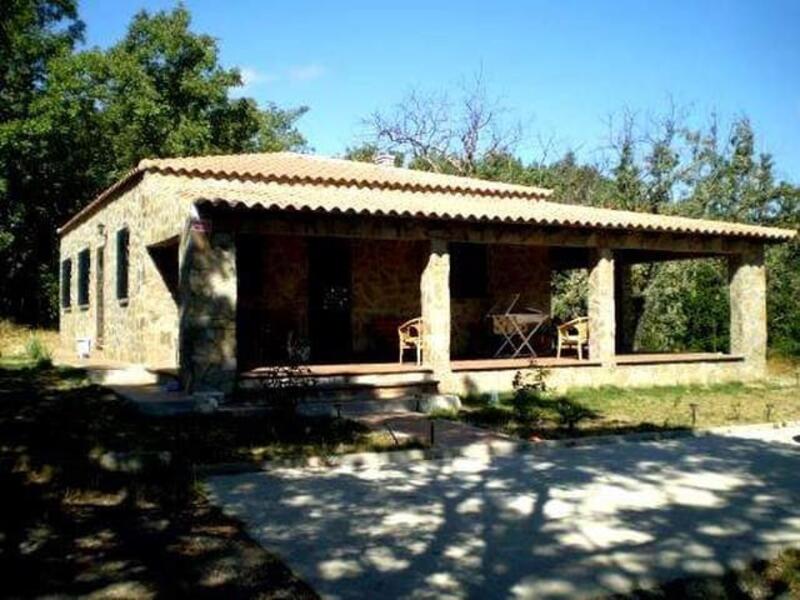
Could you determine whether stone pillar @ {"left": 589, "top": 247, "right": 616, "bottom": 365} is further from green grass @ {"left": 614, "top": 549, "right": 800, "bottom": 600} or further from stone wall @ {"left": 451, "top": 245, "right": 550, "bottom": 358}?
green grass @ {"left": 614, "top": 549, "right": 800, "bottom": 600}

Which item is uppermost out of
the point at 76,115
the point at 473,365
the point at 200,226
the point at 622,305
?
the point at 76,115

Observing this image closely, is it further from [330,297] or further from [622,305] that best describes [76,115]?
[622,305]

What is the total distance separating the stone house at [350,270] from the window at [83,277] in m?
0.95

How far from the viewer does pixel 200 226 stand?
31.3 ft

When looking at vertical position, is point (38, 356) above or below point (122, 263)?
below

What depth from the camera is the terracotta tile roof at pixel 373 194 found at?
10.5 metres

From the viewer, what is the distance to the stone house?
9938mm

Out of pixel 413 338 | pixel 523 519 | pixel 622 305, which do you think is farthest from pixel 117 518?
pixel 622 305

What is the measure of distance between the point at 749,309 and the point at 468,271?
5350 mm

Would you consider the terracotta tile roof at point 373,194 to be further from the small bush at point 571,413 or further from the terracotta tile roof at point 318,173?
the small bush at point 571,413

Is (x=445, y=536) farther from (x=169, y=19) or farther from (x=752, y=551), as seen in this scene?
(x=169, y=19)

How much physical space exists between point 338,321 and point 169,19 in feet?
67.2

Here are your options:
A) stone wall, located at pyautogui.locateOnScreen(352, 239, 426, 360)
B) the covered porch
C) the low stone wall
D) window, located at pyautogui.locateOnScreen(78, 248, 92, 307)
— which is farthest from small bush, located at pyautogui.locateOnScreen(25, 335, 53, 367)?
the low stone wall

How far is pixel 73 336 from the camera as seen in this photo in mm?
19172
